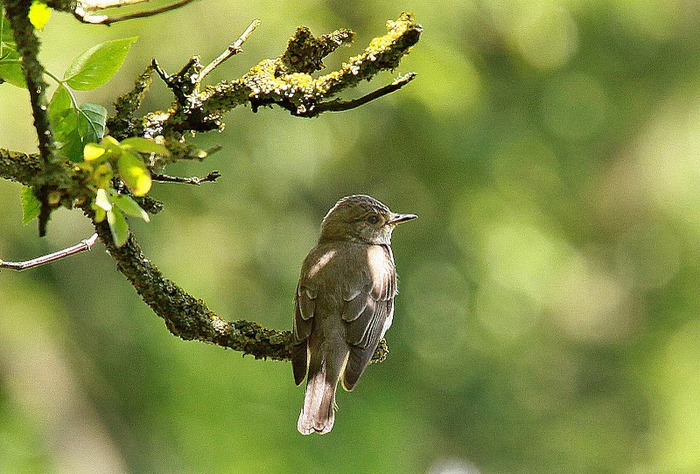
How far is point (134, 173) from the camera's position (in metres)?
1.65

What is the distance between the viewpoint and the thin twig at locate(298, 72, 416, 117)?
1.87 metres

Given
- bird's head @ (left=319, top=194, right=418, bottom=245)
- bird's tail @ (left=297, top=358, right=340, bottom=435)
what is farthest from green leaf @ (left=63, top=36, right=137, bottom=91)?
bird's head @ (left=319, top=194, right=418, bottom=245)

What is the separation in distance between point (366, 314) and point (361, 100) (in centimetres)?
237

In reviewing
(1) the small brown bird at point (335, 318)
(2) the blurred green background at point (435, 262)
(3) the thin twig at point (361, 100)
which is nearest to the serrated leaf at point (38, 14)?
(3) the thin twig at point (361, 100)

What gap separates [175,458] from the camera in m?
7.63

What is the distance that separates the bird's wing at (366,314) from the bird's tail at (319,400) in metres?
0.06

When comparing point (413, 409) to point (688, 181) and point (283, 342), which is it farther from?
point (283, 342)

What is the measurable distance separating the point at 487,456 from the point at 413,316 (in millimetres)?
2585

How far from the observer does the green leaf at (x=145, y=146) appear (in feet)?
5.25

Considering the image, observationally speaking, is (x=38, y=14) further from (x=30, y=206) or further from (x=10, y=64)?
(x=30, y=206)

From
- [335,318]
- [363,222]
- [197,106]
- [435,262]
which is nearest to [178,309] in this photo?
[197,106]

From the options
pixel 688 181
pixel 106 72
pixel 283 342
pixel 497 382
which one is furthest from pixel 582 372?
pixel 106 72

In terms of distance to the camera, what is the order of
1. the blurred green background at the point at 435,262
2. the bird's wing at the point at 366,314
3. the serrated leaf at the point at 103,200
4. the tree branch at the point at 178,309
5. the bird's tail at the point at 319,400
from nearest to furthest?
the serrated leaf at the point at 103,200, the tree branch at the point at 178,309, the bird's tail at the point at 319,400, the bird's wing at the point at 366,314, the blurred green background at the point at 435,262

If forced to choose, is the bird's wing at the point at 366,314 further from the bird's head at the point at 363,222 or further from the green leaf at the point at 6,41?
the green leaf at the point at 6,41
